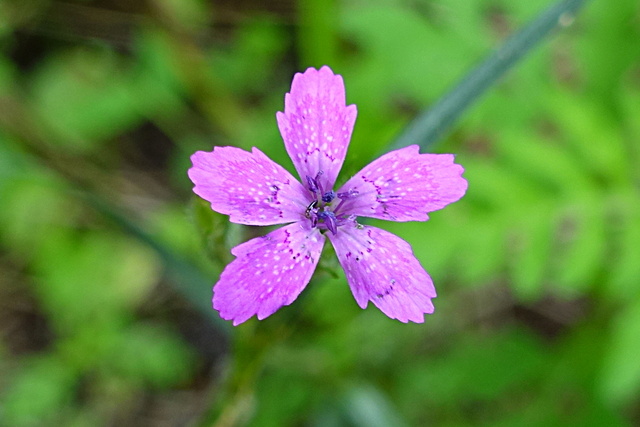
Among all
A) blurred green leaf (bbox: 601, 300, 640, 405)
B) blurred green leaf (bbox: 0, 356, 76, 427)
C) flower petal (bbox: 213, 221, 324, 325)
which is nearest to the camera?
flower petal (bbox: 213, 221, 324, 325)

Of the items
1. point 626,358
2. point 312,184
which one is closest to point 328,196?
point 312,184

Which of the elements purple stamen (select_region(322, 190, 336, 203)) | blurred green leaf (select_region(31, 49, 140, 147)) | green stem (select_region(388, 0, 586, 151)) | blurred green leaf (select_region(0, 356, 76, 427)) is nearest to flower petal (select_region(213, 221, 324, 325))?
purple stamen (select_region(322, 190, 336, 203))

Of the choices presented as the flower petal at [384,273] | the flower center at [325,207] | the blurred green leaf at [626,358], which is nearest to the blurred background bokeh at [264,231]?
the blurred green leaf at [626,358]

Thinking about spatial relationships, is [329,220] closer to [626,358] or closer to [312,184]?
[312,184]

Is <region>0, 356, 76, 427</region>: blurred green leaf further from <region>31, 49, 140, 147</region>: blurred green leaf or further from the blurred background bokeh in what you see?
<region>31, 49, 140, 147</region>: blurred green leaf

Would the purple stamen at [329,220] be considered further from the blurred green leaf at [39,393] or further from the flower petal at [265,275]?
the blurred green leaf at [39,393]

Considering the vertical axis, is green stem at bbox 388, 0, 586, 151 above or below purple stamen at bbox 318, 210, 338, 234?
above
